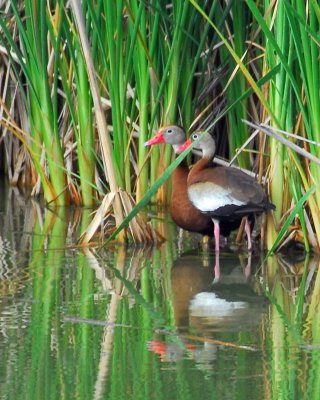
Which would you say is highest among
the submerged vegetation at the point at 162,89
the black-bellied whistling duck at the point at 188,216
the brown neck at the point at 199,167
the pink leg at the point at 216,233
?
the submerged vegetation at the point at 162,89

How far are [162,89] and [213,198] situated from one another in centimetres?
78

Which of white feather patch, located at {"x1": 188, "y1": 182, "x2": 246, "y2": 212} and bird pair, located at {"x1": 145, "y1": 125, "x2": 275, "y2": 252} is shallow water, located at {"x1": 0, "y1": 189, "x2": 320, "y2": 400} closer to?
bird pair, located at {"x1": 145, "y1": 125, "x2": 275, "y2": 252}

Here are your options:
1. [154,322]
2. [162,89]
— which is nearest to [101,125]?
[162,89]

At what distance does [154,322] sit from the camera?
5590 millimetres

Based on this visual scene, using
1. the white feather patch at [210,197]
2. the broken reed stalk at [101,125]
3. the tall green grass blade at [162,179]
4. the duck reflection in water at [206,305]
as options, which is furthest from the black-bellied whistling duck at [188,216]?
the tall green grass blade at [162,179]

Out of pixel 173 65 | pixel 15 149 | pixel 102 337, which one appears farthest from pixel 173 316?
pixel 15 149

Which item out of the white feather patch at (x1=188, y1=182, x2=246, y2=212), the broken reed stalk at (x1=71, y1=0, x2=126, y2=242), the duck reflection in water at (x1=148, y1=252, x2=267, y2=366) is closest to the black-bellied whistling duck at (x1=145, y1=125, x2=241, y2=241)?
the white feather patch at (x1=188, y1=182, x2=246, y2=212)

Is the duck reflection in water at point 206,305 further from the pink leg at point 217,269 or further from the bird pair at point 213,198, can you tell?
the bird pair at point 213,198

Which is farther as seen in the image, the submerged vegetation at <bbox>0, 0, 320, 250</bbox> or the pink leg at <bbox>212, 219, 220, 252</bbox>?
the pink leg at <bbox>212, 219, 220, 252</bbox>

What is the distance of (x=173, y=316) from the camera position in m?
5.76

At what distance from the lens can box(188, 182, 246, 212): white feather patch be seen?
747 cm

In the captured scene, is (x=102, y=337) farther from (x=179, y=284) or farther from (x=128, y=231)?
(x=128, y=231)

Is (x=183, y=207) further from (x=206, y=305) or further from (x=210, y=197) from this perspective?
(x=206, y=305)

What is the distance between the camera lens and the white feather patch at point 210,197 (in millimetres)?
7473
